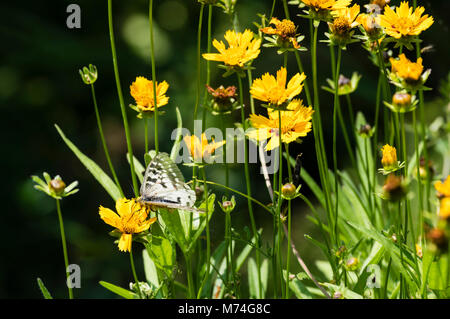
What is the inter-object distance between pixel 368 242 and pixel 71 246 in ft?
3.17

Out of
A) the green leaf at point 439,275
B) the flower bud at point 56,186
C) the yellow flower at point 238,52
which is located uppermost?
the yellow flower at point 238,52

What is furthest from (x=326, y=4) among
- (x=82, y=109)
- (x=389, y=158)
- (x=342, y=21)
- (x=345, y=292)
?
(x=82, y=109)

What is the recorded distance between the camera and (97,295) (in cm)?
113

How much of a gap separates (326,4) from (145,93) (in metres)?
0.17

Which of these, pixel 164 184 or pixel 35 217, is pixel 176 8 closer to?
pixel 35 217

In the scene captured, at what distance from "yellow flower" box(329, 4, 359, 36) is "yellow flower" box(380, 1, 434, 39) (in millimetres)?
28

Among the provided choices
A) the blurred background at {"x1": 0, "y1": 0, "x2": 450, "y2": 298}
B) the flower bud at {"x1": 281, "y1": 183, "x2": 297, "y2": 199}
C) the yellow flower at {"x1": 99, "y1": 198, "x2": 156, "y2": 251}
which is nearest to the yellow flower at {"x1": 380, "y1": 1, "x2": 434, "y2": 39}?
the flower bud at {"x1": 281, "y1": 183, "x2": 297, "y2": 199}

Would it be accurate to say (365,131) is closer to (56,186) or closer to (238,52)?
(238,52)

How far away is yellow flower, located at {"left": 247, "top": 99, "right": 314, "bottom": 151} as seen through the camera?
440 mm

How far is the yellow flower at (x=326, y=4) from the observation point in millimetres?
428

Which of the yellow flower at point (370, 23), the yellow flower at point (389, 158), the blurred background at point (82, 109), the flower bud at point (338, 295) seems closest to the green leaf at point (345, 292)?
the flower bud at point (338, 295)

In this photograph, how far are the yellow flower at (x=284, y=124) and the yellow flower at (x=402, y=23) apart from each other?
90 millimetres

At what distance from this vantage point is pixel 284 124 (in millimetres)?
458

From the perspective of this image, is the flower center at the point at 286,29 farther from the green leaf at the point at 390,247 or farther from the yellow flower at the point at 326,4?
the green leaf at the point at 390,247
